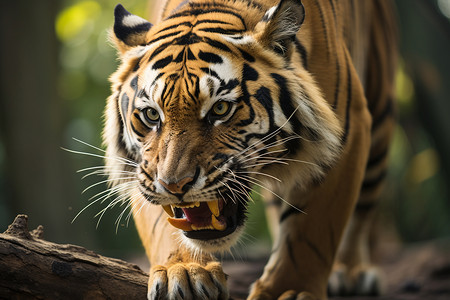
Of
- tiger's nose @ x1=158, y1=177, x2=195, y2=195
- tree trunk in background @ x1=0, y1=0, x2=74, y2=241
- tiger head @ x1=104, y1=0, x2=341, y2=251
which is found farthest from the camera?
tree trunk in background @ x1=0, y1=0, x2=74, y2=241

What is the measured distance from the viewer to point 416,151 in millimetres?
13469

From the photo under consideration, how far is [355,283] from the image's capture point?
491cm

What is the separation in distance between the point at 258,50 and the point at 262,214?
1417cm

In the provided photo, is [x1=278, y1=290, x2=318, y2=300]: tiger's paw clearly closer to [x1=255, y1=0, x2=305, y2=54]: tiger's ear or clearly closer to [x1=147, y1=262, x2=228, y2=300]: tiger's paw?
[x1=147, y1=262, x2=228, y2=300]: tiger's paw

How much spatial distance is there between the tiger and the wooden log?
0.17 m

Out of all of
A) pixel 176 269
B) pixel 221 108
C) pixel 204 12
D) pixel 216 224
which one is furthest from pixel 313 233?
pixel 204 12

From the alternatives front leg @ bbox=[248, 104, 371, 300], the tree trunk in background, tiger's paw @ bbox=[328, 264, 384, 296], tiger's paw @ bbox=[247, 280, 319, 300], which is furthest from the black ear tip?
the tree trunk in background

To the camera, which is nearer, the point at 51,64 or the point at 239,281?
the point at 239,281

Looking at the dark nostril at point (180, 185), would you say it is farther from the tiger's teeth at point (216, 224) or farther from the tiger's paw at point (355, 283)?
the tiger's paw at point (355, 283)

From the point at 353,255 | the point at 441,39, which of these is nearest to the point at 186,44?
the point at 353,255

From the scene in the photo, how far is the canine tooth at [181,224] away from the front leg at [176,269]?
18 centimetres

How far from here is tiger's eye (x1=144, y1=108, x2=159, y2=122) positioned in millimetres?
2818

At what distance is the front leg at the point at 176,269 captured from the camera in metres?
2.79

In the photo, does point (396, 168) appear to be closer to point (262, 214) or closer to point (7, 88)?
point (262, 214)
